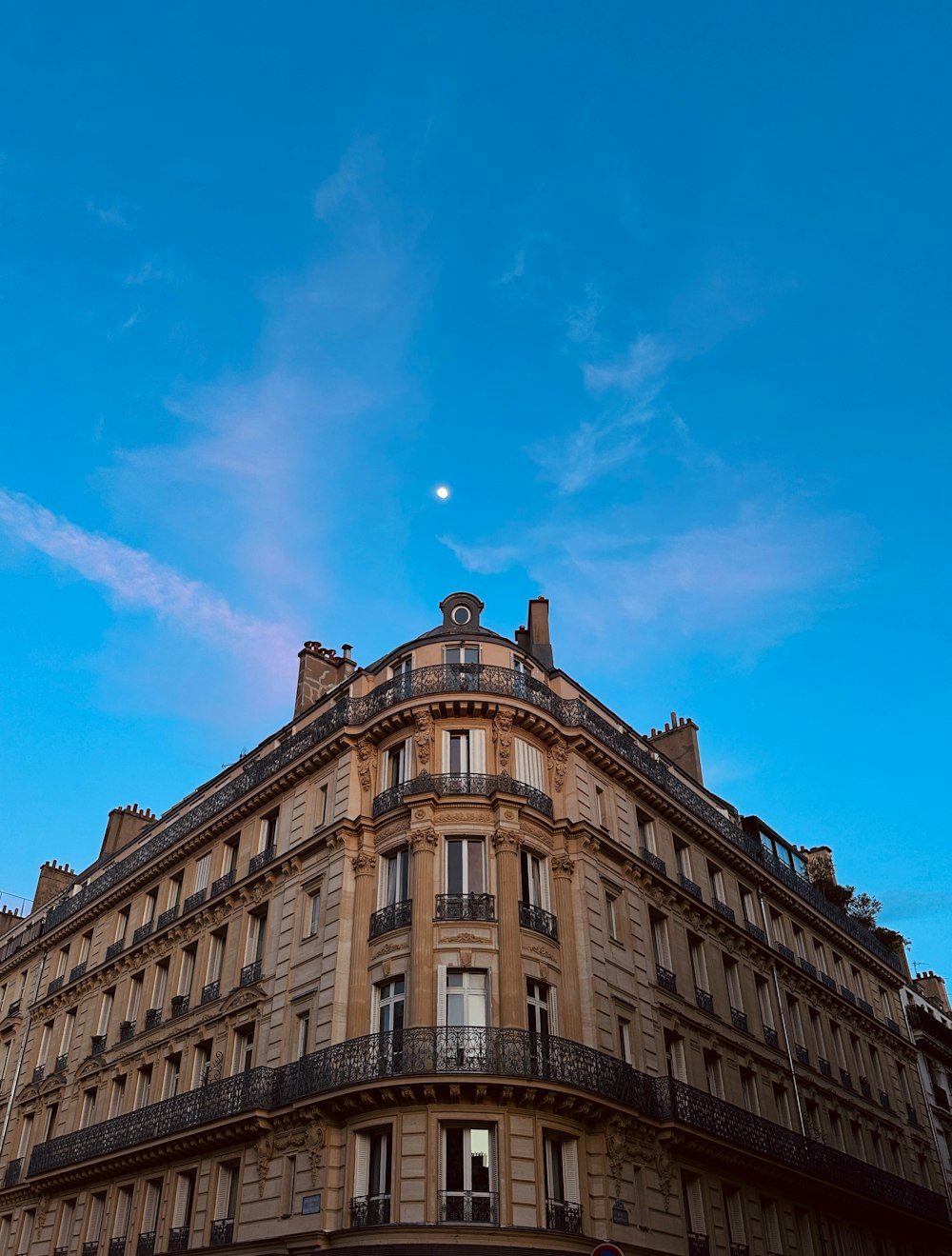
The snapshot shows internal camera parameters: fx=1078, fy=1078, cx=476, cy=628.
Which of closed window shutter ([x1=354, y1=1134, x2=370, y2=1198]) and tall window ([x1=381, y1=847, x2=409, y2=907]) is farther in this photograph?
tall window ([x1=381, y1=847, x2=409, y2=907])

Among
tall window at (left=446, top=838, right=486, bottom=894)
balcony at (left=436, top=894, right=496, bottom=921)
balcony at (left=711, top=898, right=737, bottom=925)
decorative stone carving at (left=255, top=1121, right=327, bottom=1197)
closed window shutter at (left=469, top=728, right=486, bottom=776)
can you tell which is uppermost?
closed window shutter at (left=469, top=728, right=486, bottom=776)

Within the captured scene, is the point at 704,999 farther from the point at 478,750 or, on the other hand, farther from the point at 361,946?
the point at 361,946

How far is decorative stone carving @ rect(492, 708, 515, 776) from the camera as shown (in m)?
23.6

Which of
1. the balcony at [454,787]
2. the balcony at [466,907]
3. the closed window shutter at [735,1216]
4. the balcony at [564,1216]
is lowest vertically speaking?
the balcony at [564,1216]

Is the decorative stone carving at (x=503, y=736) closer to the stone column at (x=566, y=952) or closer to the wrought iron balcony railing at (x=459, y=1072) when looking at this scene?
the stone column at (x=566, y=952)

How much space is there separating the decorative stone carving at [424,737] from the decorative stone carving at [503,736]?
4.67 ft

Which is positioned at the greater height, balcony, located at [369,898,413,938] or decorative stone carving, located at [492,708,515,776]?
decorative stone carving, located at [492,708,515,776]

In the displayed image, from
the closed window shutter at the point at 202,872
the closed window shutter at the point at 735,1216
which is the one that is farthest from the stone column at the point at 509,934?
the closed window shutter at the point at 202,872

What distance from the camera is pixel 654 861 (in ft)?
88.7

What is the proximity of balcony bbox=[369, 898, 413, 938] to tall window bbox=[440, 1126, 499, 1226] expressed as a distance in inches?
157

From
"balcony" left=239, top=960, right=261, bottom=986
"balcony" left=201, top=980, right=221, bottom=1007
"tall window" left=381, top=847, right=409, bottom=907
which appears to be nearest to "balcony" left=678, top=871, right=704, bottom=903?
"tall window" left=381, top=847, right=409, bottom=907

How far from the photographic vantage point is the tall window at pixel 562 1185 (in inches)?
743

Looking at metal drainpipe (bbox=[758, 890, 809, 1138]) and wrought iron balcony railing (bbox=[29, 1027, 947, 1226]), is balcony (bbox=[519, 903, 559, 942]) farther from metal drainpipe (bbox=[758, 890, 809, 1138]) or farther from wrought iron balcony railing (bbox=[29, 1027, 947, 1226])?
metal drainpipe (bbox=[758, 890, 809, 1138])

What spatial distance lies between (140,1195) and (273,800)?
941 centimetres
